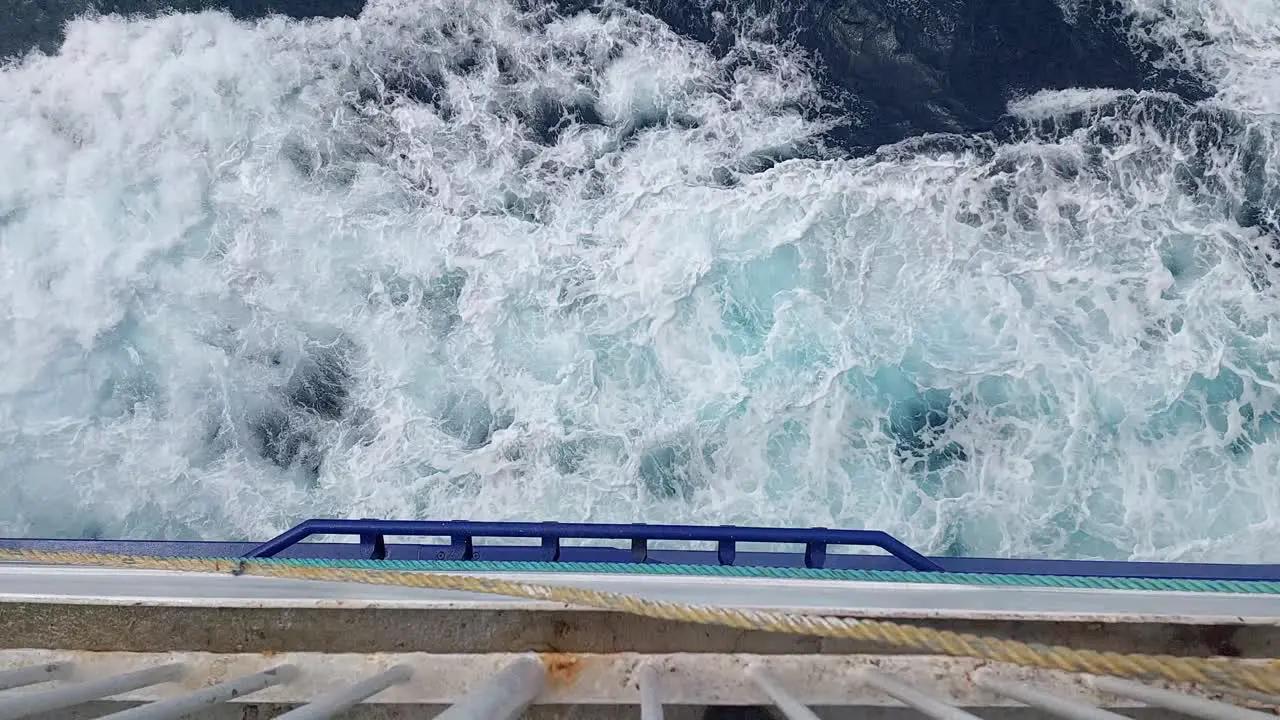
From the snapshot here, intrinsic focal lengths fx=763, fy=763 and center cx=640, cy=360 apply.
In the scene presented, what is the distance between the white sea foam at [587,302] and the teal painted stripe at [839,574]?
1.54 m

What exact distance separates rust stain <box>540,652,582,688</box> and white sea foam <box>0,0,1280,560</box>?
7.35ft

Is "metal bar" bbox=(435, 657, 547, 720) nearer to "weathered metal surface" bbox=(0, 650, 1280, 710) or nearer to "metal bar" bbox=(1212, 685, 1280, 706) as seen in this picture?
"weathered metal surface" bbox=(0, 650, 1280, 710)

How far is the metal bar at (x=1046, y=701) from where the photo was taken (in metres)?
1.80

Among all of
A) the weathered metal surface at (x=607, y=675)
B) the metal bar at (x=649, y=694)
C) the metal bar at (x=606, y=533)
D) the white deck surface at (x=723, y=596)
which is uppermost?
the metal bar at (x=606, y=533)

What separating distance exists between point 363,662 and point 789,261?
3781mm

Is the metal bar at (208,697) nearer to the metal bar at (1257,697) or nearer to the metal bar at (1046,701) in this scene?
the metal bar at (1046,701)

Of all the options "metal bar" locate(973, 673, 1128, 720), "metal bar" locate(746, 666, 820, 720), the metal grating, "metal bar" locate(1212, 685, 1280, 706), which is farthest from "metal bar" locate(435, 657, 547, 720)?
"metal bar" locate(1212, 685, 1280, 706)

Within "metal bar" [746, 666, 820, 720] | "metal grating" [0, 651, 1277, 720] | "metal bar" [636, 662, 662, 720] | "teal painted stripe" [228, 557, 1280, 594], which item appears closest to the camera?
"metal bar" [746, 666, 820, 720]

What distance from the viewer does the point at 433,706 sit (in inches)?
98.0

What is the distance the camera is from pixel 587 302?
5.29m

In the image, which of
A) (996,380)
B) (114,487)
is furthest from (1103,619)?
(114,487)

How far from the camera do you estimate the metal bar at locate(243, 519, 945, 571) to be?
3.30 m

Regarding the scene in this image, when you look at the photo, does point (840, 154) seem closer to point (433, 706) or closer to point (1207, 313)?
point (1207, 313)

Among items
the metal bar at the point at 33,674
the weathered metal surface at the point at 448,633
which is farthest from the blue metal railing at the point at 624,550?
the metal bar at the point at 33,674
